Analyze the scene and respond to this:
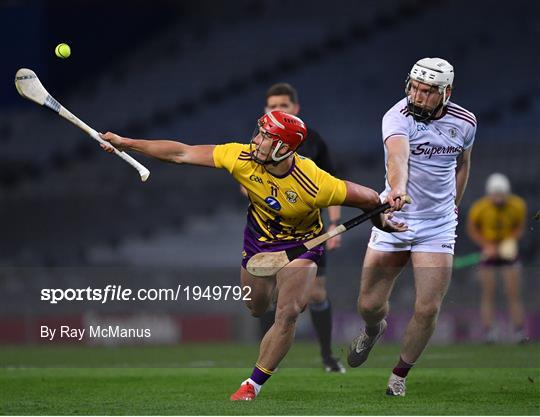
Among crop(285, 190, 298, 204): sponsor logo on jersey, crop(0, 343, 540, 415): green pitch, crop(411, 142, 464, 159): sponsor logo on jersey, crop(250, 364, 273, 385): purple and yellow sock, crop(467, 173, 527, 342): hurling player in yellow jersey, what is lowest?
crop(0, 343, 540, 415): green pitch

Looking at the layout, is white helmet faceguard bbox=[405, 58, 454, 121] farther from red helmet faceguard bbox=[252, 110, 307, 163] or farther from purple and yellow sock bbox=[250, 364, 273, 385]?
purple and yellow sock bbox=[250, 364, 273, 385]

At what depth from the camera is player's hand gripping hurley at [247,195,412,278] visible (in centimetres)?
690

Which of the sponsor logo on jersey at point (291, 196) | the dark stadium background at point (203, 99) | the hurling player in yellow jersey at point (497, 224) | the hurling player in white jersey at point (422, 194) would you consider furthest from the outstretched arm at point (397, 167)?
the dark stadium background at point (203, 99)

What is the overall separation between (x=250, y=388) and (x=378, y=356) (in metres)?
3.22

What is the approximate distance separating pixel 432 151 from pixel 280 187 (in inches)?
35.6

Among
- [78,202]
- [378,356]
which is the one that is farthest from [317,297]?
[78,202]

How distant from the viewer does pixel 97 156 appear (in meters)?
18.3

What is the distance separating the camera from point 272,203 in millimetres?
6965

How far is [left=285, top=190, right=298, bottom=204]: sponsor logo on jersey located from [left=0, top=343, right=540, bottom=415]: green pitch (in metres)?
1.05

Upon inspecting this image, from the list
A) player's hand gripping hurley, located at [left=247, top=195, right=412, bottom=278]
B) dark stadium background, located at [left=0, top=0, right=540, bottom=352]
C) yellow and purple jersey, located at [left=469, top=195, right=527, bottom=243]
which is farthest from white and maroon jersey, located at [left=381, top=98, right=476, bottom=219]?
dark stadium background, located at [left=0, top=0, right=540, bottom=352]

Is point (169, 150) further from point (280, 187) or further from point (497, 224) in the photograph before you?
point (497, 224)

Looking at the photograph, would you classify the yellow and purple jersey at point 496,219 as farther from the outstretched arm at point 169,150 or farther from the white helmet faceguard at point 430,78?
the outstretched arm at point 169,150

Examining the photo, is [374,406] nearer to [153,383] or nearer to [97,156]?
[153,383]

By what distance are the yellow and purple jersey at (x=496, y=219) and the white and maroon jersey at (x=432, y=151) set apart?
19.1 feet
